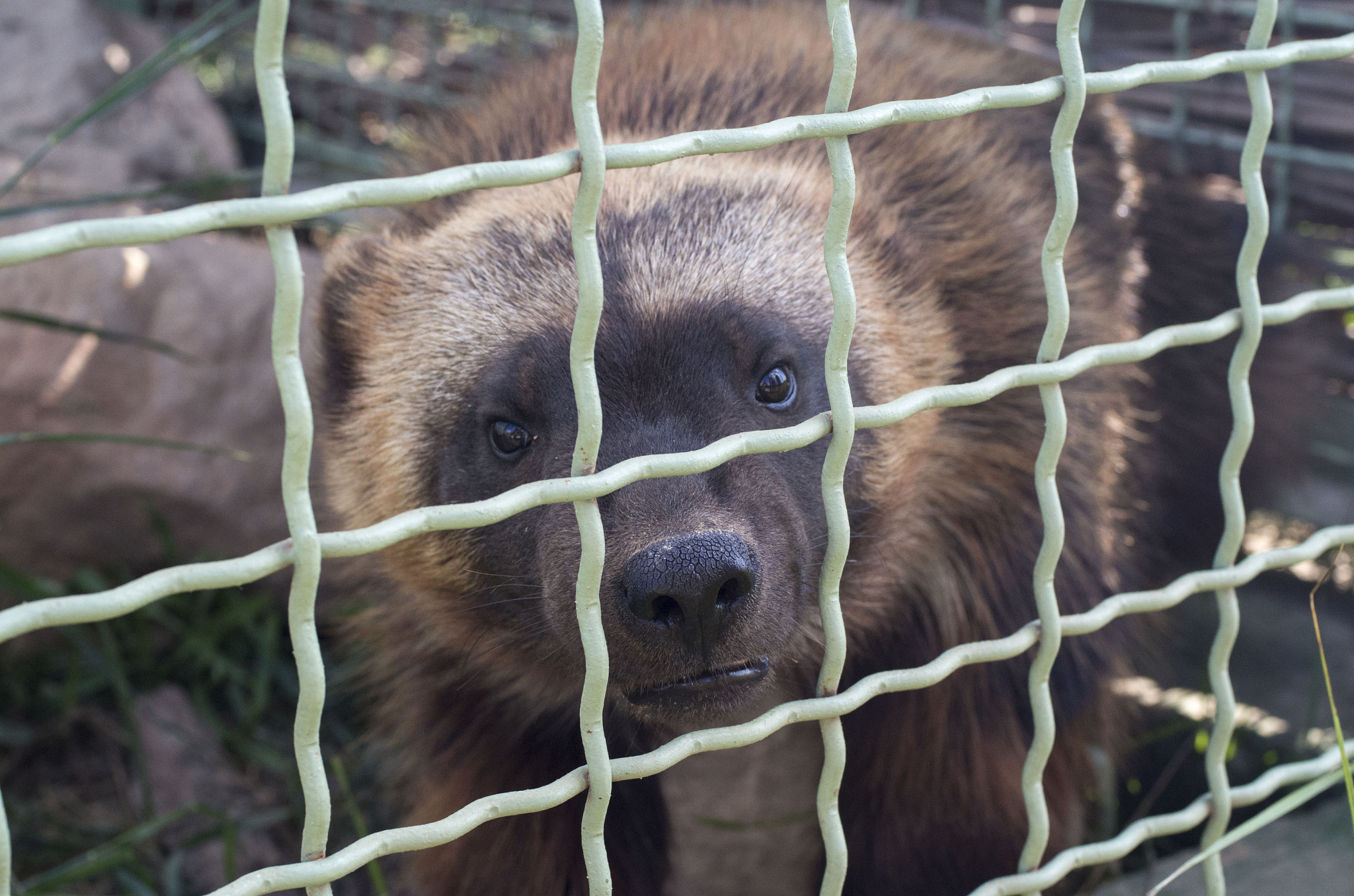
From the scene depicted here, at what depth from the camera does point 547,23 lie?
476cm

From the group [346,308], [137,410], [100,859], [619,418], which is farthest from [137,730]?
[619,418]

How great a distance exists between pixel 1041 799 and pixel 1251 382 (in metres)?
2.27

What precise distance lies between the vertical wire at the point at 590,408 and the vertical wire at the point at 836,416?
321 mm

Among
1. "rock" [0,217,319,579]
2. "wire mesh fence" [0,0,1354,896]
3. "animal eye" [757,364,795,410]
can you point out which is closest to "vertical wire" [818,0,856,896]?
"wire mesh fence" [0,0,1354,896]

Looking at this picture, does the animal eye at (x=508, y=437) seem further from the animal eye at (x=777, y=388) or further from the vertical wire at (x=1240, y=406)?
the vertical wire at (x=1240, y=406)

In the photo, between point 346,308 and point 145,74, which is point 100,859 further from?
point 145,74

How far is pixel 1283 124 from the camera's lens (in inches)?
139

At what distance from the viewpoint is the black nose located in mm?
1579

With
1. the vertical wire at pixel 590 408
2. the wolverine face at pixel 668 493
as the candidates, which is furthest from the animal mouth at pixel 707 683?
the vertical wire at pixel 590 408

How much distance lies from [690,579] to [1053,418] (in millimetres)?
612

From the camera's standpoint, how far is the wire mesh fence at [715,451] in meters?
1.19

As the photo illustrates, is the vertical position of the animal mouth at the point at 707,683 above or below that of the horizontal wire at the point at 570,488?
below

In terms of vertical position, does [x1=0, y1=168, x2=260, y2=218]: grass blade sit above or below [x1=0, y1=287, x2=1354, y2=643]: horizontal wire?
above

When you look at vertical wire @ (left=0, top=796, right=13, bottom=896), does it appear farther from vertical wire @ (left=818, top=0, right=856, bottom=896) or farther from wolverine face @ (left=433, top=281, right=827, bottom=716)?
vertical wire @ (left=818, top=0, right=856, bottom=896)
